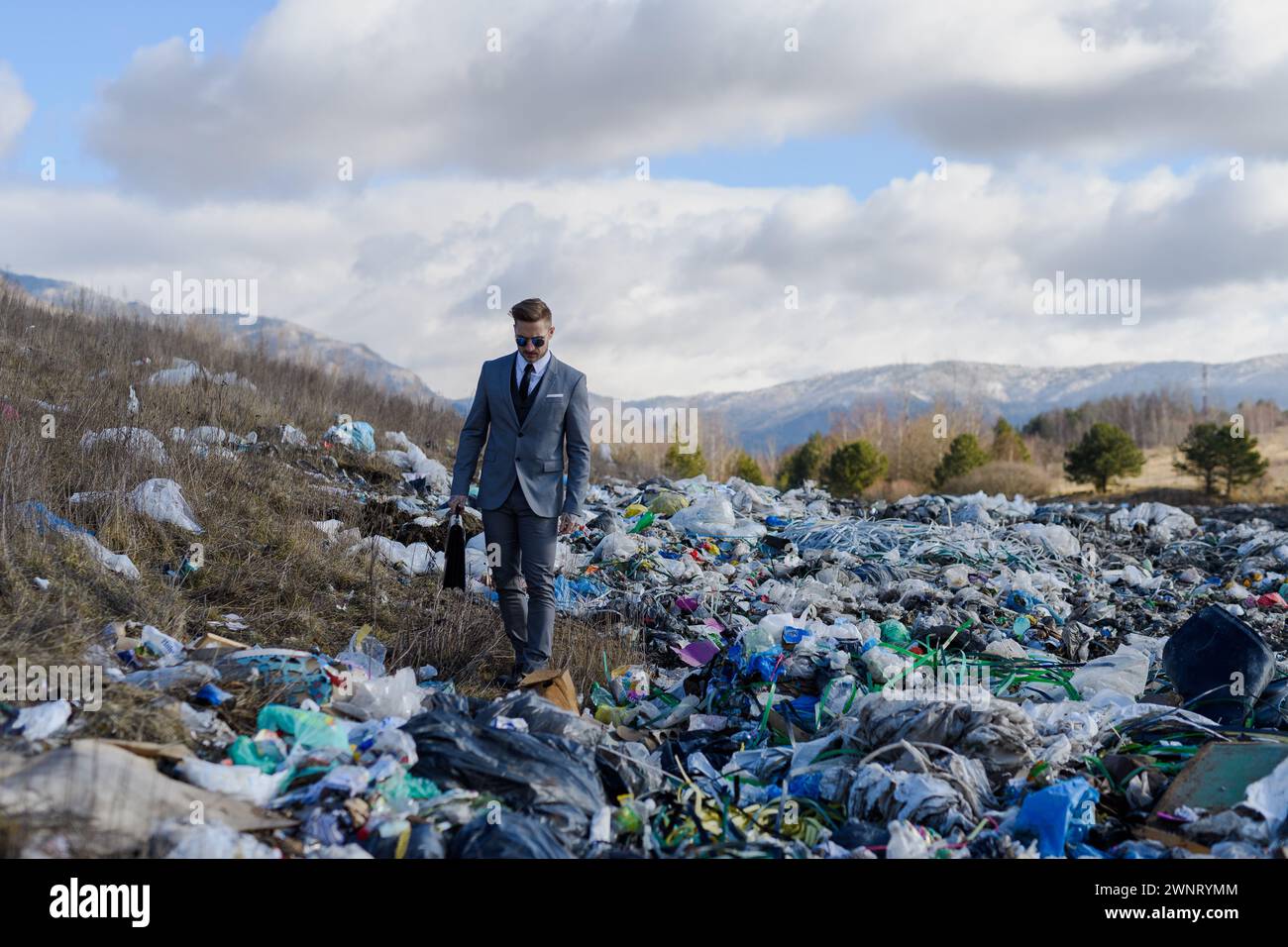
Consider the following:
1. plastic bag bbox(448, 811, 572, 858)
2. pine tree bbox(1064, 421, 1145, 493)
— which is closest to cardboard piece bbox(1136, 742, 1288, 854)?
plastic bag bbox(448, 811, 572, 858)

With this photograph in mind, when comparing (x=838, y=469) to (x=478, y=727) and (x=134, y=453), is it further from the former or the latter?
(x=478, y=727)

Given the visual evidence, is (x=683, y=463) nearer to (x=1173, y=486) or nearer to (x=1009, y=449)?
(x=1173, y=486)

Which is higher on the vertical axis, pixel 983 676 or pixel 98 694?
pixel 98 694

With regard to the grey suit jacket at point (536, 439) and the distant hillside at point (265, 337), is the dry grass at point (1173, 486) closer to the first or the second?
the distant hillside at point (265, 337)

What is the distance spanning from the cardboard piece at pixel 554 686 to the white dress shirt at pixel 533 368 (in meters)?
1.29

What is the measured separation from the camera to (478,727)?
11.1 ft

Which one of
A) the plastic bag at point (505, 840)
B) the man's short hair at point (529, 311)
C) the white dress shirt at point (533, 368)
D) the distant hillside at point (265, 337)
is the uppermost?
the distant hillside at point (265, 337)

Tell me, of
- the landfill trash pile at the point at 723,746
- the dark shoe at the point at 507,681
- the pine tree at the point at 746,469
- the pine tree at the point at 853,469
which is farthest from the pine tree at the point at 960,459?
the dark shoe at the point at 507,681

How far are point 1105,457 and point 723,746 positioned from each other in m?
22.2

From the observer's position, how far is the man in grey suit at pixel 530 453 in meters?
4.43

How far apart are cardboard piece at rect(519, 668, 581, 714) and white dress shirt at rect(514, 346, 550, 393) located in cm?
129
